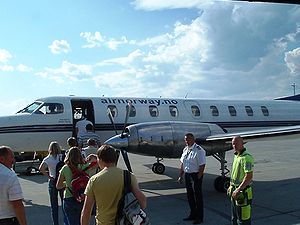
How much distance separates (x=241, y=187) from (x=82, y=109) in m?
8.79

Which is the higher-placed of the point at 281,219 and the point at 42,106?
the point at 42,106

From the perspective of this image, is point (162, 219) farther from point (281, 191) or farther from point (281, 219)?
point (281, 191)

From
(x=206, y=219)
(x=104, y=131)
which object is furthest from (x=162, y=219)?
(x=104, y=131)

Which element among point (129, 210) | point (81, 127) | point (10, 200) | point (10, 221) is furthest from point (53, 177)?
point (81, 127)

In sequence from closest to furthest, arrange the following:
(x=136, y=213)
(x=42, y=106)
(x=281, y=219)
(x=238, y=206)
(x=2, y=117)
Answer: (x=136, y=213) → (x=238, y=206) → (x=281, y=219) → (x=2, y=117) → (x=42, y=106)

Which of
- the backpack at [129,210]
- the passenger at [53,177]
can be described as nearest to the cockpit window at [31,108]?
the passenger at [53,177]

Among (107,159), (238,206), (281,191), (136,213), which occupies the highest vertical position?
(107,159)

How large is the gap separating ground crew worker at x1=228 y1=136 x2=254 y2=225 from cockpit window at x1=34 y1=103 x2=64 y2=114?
27.3 feet

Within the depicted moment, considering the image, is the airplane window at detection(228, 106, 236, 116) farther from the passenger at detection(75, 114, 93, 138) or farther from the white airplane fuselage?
the passenger at detection(75, 114, 93, 138)

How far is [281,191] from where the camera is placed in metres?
10.6

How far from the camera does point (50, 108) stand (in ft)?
42.4

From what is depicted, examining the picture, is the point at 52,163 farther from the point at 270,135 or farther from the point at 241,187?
the point at 270,135

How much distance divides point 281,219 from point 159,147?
3.69 metres

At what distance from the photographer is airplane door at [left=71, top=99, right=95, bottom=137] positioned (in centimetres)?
1325
